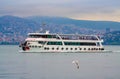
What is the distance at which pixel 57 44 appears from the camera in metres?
134

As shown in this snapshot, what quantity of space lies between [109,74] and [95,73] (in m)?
2.26

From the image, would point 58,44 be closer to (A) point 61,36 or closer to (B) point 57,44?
(B) point 57,44

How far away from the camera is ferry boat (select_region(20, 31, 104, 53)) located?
131625mm

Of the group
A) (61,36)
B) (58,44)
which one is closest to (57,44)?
(58,44)

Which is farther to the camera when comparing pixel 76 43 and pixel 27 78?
pixel 76 43

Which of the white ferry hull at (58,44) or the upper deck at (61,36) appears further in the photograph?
the upper deck at (61,36)

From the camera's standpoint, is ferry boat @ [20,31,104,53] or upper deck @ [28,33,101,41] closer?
ferry boat @ [20,31,104,53]

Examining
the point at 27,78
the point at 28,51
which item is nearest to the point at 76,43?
the point at 28,51

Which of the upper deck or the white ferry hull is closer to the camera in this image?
the white ferry hull

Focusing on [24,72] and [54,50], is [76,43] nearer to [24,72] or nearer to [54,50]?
[54,50]

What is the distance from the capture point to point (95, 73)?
69438mm

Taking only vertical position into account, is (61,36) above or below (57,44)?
above

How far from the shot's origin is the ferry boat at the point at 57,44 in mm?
131625

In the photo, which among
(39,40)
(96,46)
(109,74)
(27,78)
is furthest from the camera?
(96,46)
